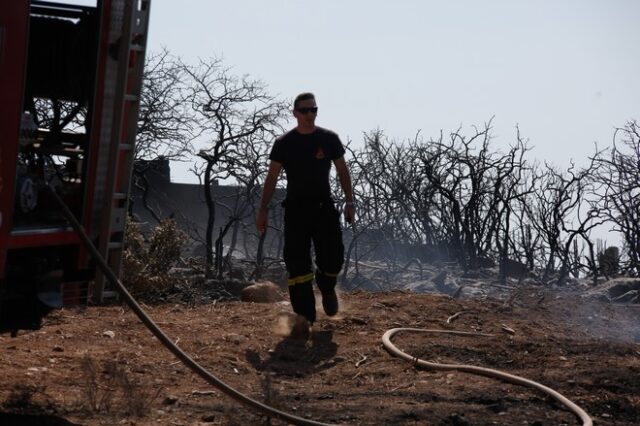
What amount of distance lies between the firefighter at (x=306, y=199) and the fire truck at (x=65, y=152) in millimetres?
2096

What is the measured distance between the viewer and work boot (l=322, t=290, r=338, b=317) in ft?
29.1

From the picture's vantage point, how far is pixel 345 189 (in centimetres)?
875

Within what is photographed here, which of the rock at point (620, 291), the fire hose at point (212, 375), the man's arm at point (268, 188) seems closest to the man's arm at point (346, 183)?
the man's arm at point (268, 188)

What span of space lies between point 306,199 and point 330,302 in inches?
38.4

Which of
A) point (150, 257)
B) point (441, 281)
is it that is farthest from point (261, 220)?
point (441, 281)

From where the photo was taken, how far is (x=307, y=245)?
857 cm

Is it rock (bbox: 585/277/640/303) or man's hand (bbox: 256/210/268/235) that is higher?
man's hand (bbox: 256/210/268/235)

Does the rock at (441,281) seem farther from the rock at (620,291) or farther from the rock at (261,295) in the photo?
the rock at (261,295)

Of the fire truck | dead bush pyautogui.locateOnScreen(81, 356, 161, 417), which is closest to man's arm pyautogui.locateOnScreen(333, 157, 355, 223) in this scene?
the fire truck

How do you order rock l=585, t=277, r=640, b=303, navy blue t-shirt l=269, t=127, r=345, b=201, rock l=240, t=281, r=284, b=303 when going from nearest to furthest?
navy blue t-shirt l=269, t=127, r=345, b=201 → rock l=240, t=281, r=284, b=303 → rock l=585, t=277, r=640, b=303

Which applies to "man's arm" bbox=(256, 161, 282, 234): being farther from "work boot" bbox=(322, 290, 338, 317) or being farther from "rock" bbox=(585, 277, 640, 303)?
"rock" bbox=(585, 277, 640, 303)

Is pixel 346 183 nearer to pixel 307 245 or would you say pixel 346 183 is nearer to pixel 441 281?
pixel 307 245

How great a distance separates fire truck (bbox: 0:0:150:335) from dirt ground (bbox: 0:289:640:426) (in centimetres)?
58

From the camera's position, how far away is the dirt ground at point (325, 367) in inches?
227
